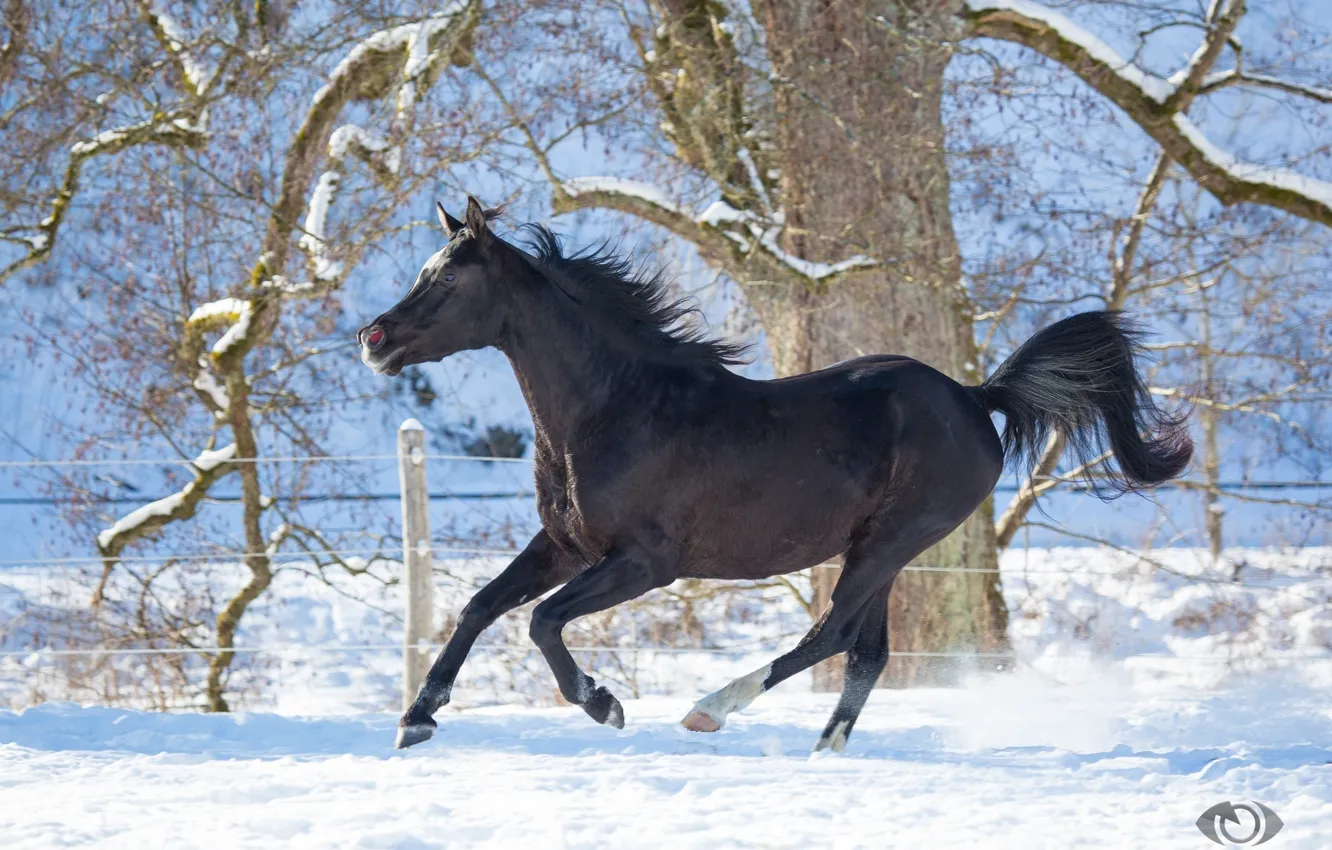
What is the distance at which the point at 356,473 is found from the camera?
10055 mm

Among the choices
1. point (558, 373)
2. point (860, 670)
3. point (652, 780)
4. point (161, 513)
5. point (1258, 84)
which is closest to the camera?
point (652, 780)

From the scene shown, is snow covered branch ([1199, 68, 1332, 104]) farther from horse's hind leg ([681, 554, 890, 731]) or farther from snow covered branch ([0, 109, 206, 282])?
snow covered branch ([0, 109, 206, 282])

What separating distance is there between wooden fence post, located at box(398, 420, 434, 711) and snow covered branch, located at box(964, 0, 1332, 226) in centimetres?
444

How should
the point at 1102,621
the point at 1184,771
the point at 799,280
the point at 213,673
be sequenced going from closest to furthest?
1. the point at 1184,771
2. the point at 799,280
3. the point at 213,673
4. the point at 1102,621

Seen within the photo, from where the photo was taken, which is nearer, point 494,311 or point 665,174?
point 494,311

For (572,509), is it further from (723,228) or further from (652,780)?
(723,228)

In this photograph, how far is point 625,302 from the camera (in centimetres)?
412

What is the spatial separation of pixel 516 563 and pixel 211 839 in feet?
4.68

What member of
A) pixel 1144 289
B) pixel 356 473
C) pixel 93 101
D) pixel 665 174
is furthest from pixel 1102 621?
pixel 93 101

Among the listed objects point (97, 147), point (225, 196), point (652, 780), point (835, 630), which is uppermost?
point (97, 147)

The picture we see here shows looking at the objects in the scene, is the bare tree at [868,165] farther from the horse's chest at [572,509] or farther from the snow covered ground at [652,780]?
the horse's chest at [572,509]

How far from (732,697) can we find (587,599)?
534 mm

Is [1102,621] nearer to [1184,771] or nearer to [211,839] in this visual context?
[1184,771]

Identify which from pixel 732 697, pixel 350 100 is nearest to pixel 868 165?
pixel 350 100
